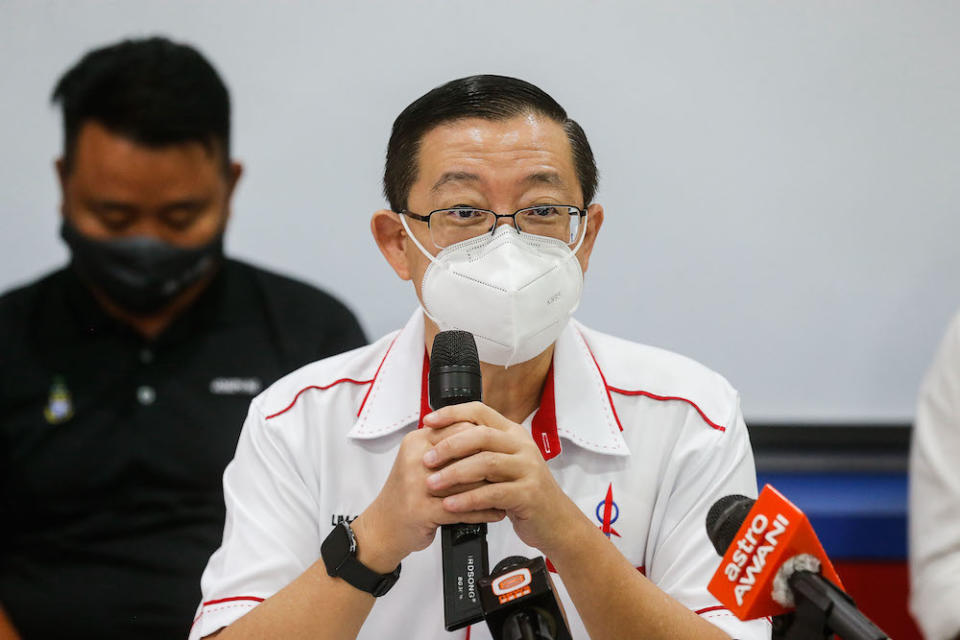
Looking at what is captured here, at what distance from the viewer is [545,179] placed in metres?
1.55

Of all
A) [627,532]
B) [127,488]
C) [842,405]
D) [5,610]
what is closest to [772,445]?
[842,405]

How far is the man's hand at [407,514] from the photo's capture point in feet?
3.91

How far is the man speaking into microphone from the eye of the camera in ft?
4.61

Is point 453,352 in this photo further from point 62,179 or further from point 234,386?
point 62,179

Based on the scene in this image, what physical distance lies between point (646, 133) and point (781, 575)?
1347mm

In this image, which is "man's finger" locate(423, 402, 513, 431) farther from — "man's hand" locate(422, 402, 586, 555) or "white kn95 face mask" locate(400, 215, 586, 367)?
"white kn95 face mask" locate(400, 215, 586, 367)

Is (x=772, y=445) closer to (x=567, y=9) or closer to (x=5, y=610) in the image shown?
(x=567, y=9)

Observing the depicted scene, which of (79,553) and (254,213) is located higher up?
(254,213)

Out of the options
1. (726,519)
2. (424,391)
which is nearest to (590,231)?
(424,391)

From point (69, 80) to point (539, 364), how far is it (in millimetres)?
1334

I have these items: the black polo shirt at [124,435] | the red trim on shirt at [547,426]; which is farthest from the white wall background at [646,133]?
the red trim on shirt at [547,426]

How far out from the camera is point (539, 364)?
5.57 feet

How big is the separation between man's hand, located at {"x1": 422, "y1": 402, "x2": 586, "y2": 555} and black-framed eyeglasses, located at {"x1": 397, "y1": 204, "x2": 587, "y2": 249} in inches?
17.1

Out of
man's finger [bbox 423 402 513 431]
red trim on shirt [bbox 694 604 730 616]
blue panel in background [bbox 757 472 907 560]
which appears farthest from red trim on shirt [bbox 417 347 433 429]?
blue panel in background [bbox 757 472 907 560]
